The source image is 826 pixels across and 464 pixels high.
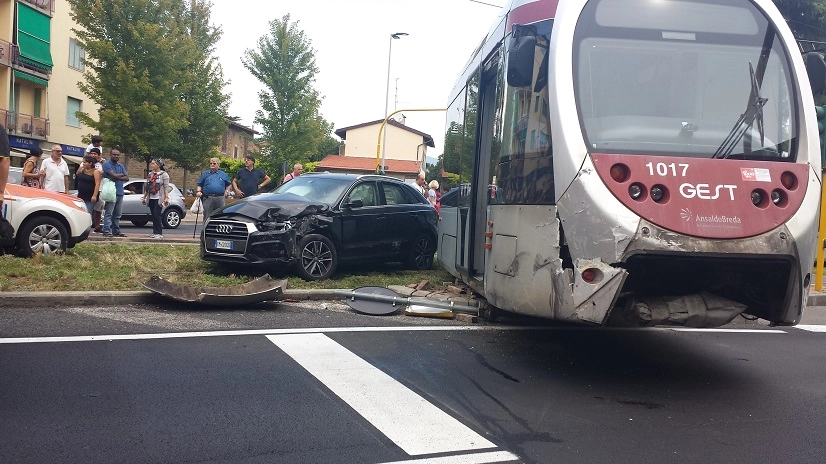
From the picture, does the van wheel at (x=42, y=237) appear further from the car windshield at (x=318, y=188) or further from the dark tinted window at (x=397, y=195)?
the dark tinted window at (x=397, y=195)

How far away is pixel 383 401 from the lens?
5.05 meters

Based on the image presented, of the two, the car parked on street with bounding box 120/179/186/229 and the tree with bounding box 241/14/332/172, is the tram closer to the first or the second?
the car parked on street with bounding box 120/179/186/229

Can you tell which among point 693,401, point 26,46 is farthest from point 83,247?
point 26,46

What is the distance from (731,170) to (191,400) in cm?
412

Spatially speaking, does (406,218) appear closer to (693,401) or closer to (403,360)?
(403,360)

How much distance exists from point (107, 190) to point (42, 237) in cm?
377

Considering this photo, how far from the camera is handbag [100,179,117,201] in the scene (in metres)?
14.0

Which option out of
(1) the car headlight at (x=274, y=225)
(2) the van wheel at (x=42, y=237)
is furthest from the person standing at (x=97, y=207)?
(1) the car headlight at (x=274, y=225)

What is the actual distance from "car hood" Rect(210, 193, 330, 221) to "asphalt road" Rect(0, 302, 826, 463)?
88.9 inches

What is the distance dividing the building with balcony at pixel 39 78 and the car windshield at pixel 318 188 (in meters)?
25.8

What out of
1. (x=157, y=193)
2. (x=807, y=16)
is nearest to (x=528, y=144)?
(x=157, y=193)

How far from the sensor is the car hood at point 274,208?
1000cm

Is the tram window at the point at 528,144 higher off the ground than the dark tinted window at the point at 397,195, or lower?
higher

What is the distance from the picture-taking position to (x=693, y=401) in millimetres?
5488
